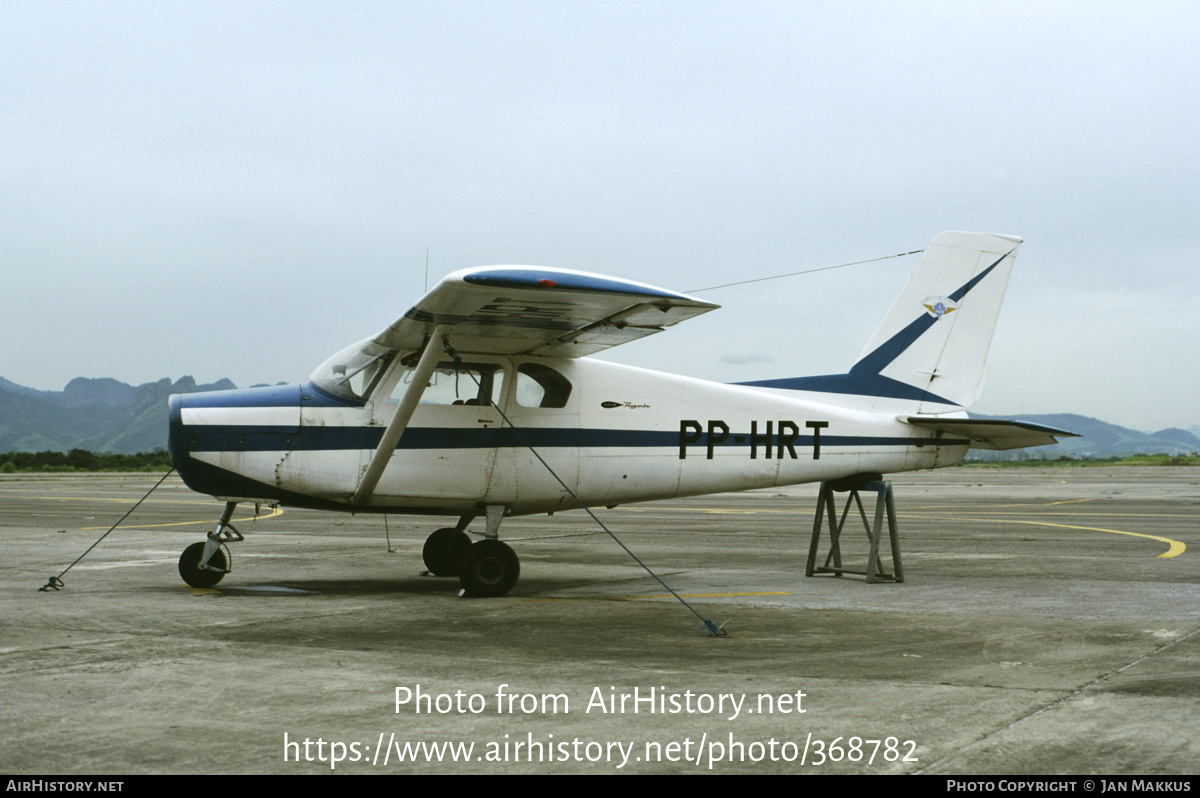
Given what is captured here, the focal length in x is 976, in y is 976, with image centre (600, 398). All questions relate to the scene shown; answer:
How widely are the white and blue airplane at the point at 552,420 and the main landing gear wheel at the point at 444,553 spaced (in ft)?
0.08

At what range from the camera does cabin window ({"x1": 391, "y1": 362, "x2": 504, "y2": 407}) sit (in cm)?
973

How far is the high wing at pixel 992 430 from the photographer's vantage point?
10.4 meters

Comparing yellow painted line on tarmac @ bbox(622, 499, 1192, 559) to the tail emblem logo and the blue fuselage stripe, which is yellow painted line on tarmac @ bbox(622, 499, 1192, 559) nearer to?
the tail emblem logo

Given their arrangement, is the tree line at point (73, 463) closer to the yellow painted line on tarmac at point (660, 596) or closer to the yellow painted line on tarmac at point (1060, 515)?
the yellow painted line on tarmac at point (1060, 515)

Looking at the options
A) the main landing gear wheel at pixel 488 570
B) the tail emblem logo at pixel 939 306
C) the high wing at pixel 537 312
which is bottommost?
the main landing gear wheel at pixel 488 570

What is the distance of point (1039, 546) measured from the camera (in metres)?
14.5

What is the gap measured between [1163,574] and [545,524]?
476 inches

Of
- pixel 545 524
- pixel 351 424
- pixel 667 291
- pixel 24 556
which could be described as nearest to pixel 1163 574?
pixel 667 291

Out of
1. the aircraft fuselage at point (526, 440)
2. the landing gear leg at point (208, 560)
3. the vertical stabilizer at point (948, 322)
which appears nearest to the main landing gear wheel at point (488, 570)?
the aircraft fuselage at point (526, 440)

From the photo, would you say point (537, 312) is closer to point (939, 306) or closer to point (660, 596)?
point (660, 596)

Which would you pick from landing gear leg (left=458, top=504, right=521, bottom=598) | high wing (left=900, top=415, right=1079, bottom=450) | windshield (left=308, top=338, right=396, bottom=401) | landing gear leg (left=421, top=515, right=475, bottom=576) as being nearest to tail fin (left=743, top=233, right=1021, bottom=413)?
high wing (left=900, top=415, right=1079, bottom=450)

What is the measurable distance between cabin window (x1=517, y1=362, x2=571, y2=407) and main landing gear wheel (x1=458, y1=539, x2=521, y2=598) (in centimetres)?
154

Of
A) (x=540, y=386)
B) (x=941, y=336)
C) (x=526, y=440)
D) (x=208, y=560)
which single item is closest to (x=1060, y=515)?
(x=941, y=336)

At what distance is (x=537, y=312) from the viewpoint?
8.70 m
